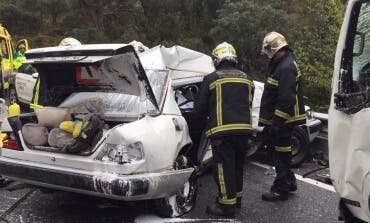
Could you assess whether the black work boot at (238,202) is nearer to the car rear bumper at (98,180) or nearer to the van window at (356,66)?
the car rear bumper at (98,180)

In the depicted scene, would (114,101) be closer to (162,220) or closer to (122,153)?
(122,153)

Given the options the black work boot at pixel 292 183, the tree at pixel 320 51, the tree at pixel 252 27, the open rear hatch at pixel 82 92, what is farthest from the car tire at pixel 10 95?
the black work boot at pixel 292 183

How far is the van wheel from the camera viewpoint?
6.88 m

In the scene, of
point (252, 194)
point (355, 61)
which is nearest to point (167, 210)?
point (252, 194)

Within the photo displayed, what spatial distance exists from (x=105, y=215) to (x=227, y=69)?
1.85 meters

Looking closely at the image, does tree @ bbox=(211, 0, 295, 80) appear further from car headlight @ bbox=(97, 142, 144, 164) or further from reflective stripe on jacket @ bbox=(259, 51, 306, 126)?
car headlight @ bbox=(97, 142, 144, 164)

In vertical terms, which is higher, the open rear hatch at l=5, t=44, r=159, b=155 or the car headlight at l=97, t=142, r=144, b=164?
the open rear hatch at l=5, t=44, r=159, b=155

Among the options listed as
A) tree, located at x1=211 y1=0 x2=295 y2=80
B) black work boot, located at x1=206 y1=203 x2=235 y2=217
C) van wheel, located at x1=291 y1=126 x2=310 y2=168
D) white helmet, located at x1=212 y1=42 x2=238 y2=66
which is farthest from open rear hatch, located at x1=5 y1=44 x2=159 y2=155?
tree, located at x1=211 y1=0 x2=295 y2=80

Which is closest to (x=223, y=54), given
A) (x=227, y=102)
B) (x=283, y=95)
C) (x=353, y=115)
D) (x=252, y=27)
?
(x=227, y=102)

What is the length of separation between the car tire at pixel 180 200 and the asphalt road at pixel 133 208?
2.7 inches

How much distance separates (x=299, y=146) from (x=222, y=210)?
2.32 metres

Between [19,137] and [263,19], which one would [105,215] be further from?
[263,19]

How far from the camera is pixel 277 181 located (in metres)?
5.61

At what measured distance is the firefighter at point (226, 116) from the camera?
4910 millimetres
